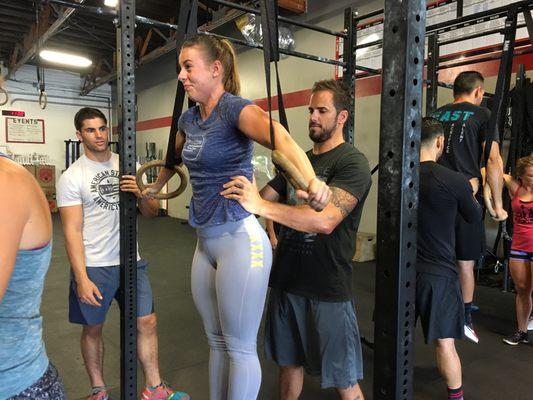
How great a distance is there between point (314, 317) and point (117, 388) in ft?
4.51

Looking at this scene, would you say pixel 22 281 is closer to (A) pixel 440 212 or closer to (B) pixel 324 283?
(B) pixel 324 283

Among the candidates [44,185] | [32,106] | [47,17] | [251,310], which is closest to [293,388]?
[251,310]

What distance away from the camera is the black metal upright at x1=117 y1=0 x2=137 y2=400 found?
151cm

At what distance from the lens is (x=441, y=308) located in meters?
1.87

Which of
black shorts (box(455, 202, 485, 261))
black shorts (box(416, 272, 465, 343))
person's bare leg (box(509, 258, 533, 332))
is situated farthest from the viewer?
person's bare leg (box(509, 258, 533, 332))

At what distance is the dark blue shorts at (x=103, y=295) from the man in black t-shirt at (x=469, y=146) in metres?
1.93

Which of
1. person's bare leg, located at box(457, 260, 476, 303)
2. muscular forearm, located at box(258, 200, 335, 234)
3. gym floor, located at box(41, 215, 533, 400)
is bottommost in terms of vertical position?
gym floor, located at box(41, 215, 533, 400)

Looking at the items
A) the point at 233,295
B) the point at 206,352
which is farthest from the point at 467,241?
the point at 233,295

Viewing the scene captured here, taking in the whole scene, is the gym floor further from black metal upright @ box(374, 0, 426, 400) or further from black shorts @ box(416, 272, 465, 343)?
black metal upright @ box(374, 0, 426, 400)

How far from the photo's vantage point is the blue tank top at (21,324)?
755 mm

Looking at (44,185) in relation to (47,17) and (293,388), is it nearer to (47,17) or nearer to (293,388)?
(47,17)

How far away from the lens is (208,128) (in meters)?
1.24

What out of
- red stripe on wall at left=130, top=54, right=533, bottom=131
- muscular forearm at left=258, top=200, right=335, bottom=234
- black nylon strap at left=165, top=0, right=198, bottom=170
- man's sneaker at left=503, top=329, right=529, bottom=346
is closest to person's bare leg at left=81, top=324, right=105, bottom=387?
black nylon strap at left=165, top=0, right=198, bottom=170

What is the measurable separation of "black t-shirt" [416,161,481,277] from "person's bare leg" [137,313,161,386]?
1.35 metres
